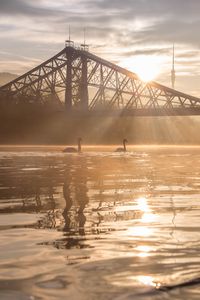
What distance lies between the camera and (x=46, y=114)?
103938mm

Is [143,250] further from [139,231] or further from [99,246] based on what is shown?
[139,231]

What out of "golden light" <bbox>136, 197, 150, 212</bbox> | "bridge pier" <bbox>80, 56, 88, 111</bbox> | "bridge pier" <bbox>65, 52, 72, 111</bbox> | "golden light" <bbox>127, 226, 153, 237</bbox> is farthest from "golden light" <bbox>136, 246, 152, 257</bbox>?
"bridge pier" <bbox>65, 52, 72, 111</bbox>

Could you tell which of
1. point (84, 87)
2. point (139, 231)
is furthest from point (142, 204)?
point (84, 87)

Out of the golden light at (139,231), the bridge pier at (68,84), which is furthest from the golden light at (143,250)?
the bridge pier at (68,84)

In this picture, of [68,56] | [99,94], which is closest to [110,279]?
[99,94]

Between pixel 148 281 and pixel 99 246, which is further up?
pixel 99 246

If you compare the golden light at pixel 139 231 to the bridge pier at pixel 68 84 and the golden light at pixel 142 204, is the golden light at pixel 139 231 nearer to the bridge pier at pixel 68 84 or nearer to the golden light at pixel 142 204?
the golden light at pixel 142 204

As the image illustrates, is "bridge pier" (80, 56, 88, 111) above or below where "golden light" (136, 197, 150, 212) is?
above

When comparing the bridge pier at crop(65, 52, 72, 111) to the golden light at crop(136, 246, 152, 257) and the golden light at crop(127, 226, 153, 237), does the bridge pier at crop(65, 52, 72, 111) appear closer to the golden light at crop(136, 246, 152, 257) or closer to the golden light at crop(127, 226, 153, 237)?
the golden light at crop(127, 226, 153, 237)

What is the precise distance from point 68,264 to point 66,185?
36.2ft

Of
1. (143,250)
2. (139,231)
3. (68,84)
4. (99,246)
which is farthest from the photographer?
(68,84)

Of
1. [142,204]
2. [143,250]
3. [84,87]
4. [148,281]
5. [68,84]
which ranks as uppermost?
[68,84]

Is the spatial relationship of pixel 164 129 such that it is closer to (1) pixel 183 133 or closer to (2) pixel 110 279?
(1) pixel 183 133

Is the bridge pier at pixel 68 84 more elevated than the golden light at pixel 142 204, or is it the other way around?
the bridge pier at pixel 68 84
